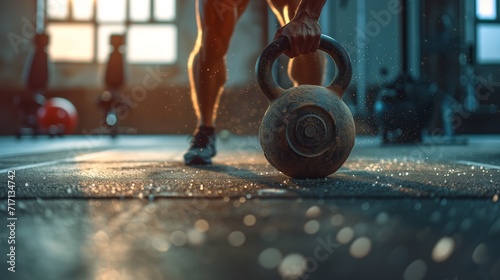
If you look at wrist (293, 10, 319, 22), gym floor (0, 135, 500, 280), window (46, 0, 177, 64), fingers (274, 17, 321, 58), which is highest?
window (46, 0, 177, 64)

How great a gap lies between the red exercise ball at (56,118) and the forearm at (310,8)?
6240mm

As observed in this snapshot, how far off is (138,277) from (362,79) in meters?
7.20

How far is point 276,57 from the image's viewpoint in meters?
1.48

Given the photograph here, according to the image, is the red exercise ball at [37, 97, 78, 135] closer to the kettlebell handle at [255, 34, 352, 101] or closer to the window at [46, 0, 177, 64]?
the window at [46, 0, 177, 64]

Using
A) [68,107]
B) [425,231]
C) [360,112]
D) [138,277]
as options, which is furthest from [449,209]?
[68,107]

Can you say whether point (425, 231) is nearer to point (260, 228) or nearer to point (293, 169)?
point (260, 228)

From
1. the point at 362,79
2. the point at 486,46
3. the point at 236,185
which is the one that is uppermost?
the point at 486,46

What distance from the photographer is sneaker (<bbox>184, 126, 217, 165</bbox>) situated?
2.16 meters

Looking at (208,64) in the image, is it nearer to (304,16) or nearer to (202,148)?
(202,148)

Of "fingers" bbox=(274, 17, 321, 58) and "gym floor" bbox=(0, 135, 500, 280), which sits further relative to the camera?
"fingers" bbox=(274, 17, 321, 58)

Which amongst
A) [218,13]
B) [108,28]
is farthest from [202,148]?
[108,28]

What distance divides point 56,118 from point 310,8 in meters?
6.41

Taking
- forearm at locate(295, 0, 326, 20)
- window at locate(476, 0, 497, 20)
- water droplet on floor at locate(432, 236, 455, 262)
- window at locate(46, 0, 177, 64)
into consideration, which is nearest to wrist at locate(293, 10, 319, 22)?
forearm at locate(295, 0, 326, 20)

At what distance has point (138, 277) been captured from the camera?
614 millimetres
